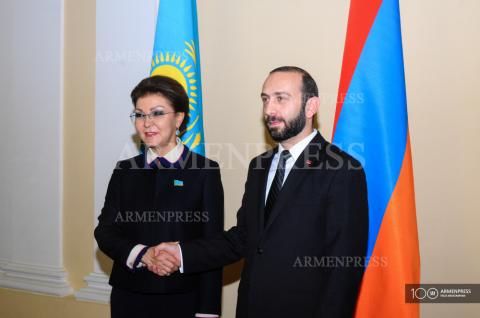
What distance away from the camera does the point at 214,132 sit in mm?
3834

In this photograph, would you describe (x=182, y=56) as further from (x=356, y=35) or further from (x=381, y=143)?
(x=381, y=143)

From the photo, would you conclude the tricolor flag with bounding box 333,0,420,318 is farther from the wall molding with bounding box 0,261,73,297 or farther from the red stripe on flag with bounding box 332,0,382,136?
the wall molding with bounding box 0,261,73,297

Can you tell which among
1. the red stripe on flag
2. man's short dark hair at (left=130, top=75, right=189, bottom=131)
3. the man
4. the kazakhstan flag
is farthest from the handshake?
the red stripe on flag

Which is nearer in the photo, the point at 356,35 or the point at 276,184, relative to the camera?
the point at 276,184

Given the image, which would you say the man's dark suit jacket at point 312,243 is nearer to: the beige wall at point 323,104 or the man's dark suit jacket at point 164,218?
the man's dark suit jacket at point 164,218

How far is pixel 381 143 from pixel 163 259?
4.64ft

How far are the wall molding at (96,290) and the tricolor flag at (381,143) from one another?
2200 mm

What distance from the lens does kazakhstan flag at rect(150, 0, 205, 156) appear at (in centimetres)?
319

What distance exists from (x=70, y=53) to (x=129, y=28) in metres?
0.71

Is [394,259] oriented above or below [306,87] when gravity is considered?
below

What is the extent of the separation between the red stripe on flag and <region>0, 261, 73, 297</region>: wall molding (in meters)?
2.92

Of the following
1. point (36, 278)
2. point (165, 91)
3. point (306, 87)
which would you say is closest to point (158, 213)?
point (165, 91)

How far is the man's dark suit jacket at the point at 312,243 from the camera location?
1.94m

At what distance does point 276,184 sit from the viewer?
7.20ft
